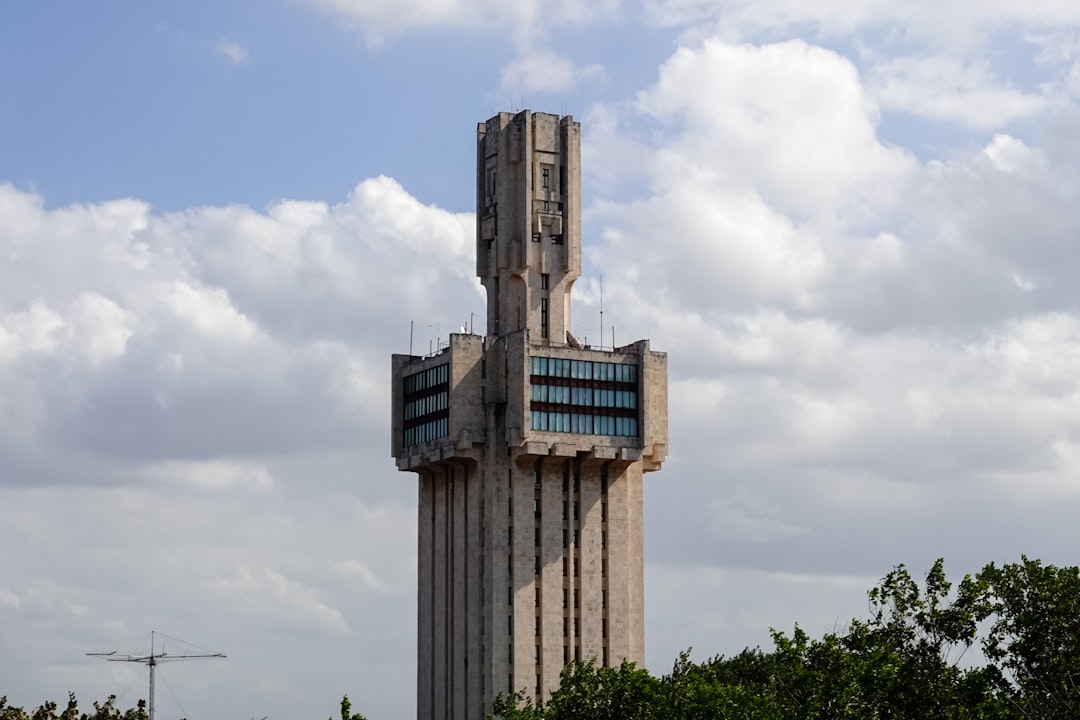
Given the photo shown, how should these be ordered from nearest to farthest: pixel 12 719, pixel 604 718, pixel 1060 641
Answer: pixel 12 719
pixel 1060 641
pixel 604 718

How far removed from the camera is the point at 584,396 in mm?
173125

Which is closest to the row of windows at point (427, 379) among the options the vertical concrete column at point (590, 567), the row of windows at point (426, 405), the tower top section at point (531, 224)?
the row of windows at point (426, 405)

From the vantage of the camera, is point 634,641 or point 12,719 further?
point 634,641

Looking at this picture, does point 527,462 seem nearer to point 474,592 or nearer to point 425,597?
point 474,592

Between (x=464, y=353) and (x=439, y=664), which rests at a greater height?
(x=464, y=353)

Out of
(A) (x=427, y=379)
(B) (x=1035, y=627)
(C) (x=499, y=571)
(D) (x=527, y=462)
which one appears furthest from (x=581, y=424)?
(B) (x=1035, y=627)

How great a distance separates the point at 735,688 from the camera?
126 meters

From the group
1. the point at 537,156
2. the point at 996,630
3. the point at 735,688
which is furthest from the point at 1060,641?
the point at 537,156

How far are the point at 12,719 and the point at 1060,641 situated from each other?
170 feet

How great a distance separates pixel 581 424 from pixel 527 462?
5.16m

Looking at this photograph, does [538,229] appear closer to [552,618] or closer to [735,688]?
[552,618]

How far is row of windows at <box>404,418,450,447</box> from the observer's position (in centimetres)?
17300

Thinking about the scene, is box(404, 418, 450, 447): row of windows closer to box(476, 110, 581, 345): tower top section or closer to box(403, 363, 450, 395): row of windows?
box(403, 363, 450, 395): row of windows

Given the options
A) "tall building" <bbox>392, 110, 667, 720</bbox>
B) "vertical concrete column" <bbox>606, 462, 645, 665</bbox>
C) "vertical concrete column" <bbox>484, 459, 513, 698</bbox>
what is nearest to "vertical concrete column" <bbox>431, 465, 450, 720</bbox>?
"tall building" <bbox>392, 110, 667, 720</bbox>
